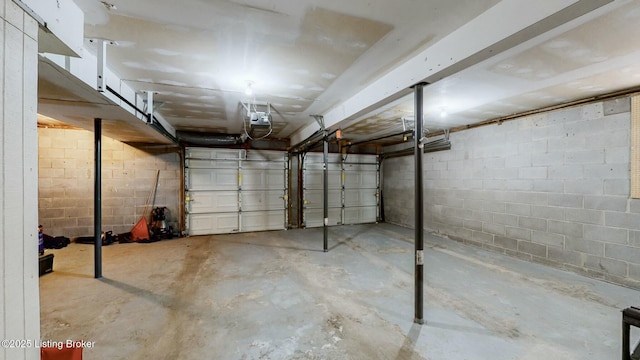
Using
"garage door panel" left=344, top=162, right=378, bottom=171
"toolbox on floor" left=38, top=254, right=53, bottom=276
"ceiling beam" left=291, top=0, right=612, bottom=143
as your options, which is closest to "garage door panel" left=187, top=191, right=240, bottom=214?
"toolbox on floor" left=38, top=254, right=53, bottom=276

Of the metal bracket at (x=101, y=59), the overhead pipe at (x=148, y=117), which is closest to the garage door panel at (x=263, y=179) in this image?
the overhead pipe at (x=148, y=117)

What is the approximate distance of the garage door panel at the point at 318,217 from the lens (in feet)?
21.2

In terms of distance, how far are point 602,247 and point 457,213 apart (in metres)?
2.03

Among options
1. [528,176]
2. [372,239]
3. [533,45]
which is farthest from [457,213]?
[533,45]

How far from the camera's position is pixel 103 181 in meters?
4.98

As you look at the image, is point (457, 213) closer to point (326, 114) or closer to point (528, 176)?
point (528, 176)

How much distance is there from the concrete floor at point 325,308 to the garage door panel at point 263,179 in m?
2.28

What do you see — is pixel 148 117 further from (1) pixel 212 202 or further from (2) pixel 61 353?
(1) pixel 212 202

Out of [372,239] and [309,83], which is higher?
[309,83]

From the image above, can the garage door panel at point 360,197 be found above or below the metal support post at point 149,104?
below

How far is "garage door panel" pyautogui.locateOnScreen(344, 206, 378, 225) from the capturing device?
22.6ft

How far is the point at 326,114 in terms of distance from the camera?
3.91 metres

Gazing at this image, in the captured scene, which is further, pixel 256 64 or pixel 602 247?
pixel 602 247

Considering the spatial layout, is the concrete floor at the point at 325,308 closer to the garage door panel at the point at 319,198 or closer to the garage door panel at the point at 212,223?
the garage door panel at the point at 212,223
